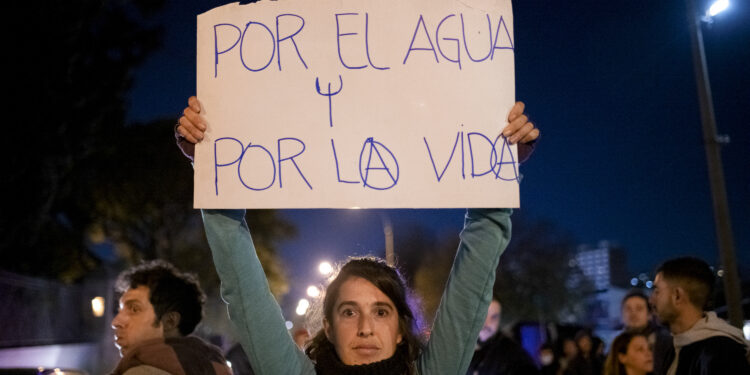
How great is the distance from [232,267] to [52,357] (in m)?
15.3

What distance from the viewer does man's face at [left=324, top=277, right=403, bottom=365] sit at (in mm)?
2227

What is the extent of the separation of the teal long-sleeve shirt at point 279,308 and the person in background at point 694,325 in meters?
2.02

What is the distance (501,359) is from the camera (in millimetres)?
5656

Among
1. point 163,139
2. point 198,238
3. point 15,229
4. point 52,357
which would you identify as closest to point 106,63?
point 15,229

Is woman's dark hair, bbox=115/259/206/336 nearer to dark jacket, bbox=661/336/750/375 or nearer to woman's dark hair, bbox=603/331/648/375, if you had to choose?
dark jacket, bbox=661/336/750/375

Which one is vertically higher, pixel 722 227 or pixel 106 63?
pixel 106 63

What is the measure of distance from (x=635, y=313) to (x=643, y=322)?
0.10 m

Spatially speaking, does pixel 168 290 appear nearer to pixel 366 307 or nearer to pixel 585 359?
pixel 366 307

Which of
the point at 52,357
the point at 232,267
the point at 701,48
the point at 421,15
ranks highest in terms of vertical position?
the point at 701,48

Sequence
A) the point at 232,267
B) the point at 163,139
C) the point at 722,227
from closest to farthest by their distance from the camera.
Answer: the point at 232,267, the point at 722,227, the point at 163,139

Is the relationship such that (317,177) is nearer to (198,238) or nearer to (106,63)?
(106,63)

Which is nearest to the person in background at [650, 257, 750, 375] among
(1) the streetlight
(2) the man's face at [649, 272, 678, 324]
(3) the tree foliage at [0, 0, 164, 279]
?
(2) the man's face at [649, 272, 678, 324]

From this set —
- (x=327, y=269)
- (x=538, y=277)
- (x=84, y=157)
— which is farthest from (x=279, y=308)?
(x=538, y=277)

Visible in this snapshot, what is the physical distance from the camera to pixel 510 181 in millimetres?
2150
